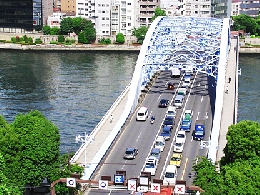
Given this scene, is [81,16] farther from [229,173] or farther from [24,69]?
[229,173]

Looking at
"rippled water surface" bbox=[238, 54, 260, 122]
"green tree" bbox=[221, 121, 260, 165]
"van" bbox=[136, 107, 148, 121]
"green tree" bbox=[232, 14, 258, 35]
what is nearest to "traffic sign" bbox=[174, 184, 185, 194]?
"green tree" bbox=[221, 121, 260, 165]

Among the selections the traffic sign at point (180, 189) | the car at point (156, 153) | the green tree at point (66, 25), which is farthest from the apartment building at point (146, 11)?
the traffic sign at point (180, 189)

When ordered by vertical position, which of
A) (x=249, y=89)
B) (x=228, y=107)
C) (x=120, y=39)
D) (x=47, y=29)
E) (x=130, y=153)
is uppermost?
(x=47, y=29)

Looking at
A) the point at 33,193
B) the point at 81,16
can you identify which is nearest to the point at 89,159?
the point at 33,193

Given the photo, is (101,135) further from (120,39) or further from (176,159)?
(120,39)

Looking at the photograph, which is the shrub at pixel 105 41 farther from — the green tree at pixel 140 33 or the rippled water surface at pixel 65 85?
the green tree at pixel 140 33

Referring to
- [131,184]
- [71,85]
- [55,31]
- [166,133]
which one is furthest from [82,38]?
[131,184]
